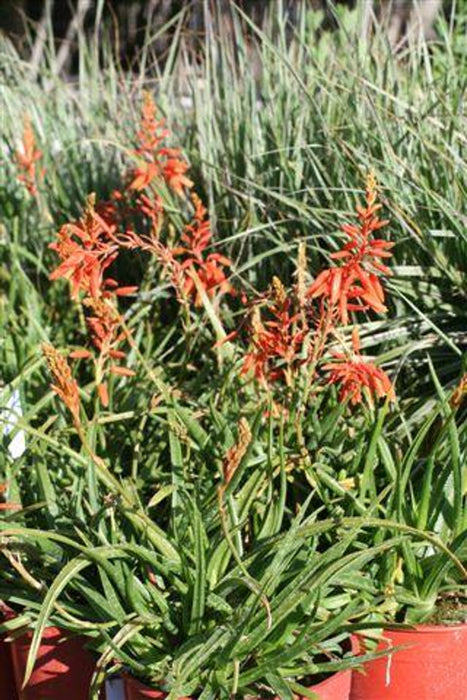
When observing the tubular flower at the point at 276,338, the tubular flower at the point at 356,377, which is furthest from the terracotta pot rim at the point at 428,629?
the tubular flower at the point at 276,338

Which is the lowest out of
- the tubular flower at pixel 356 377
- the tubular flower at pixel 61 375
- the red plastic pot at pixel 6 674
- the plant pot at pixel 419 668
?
the red plastic pot at pixel 6 674

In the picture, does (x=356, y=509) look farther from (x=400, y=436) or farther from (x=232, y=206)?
(x=232, y=206)

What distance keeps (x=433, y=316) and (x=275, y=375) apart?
21.2 inches

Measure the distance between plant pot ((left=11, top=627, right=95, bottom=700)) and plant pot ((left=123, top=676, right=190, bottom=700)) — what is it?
0.54 ft

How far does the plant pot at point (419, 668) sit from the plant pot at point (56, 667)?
0.55 meters

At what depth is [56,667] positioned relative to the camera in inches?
77.4

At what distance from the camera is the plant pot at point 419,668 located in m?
1.94

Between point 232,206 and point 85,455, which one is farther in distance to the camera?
point 232,206

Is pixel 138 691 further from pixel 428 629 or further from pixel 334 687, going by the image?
pixel 428 629

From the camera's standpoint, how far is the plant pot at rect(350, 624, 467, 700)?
1.94 metres

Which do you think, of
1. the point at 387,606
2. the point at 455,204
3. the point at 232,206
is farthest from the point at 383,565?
the point at 232,206

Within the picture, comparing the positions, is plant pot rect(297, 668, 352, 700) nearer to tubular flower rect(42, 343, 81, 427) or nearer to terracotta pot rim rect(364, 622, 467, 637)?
terracotta pot rim rect(364, 622, 467, 637)

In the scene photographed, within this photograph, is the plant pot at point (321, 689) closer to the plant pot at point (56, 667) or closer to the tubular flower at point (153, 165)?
the plant pot at point (56, 667)

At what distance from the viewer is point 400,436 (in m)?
2.39
